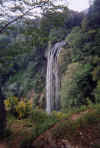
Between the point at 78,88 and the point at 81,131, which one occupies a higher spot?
the point at 81,131

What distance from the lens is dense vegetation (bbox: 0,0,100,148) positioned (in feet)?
11.1

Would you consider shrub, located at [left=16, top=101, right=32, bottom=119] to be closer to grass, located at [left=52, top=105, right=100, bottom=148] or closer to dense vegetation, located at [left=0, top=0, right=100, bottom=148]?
dense vegetation, located at [left=0, top=0, right=100, bottom=148]

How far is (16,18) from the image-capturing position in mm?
3242

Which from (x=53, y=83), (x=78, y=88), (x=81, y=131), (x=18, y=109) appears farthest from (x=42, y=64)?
(x=53, y=83)

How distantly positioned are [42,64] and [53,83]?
4.29 meters

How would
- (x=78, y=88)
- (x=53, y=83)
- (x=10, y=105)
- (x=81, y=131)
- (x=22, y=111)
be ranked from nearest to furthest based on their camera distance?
1. (x=81, y=131)
2. (x=22, y=111)
3. (x=10, y=105)
4. (x=78, y=88)
5. (x=53, y=83)

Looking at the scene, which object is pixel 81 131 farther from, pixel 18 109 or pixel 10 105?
pixel 10 105

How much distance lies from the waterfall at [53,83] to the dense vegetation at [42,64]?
58 centimetres

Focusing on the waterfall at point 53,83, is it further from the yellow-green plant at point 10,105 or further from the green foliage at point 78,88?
the yellow-green plant at point 10,105

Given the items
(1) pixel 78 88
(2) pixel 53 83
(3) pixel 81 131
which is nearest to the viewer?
(3) pixel 81 131

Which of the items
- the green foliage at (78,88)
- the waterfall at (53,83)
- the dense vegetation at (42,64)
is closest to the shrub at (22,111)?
the dense vegetation at (42,64)

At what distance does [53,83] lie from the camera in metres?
10.1

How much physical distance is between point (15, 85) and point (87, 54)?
8.10 m

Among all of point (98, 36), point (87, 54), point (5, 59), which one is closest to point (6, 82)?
point (87, 54)
